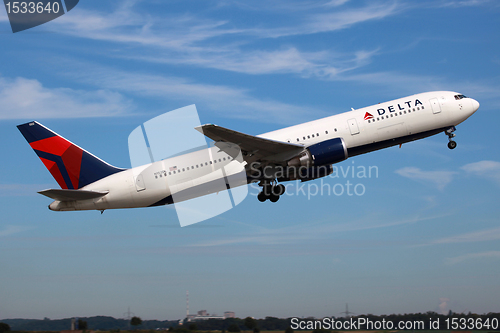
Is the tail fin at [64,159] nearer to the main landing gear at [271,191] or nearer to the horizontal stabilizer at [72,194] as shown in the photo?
the horizontal stabilizer at [72,194]

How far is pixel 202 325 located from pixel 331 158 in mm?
16167

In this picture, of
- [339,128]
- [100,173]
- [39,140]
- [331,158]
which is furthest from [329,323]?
[39,140]

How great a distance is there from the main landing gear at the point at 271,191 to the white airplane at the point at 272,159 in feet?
3.89

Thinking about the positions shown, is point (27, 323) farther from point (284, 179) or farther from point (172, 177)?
point (284, 179)

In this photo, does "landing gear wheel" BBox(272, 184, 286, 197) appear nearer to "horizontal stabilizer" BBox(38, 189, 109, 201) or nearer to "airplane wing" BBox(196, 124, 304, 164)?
"airplane wing" BBox(196, 124, 304, 164)

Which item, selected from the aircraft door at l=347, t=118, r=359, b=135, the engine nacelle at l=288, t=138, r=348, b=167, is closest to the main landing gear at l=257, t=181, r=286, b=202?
the engine nacelle at l=288, t=138, r=348, b=167

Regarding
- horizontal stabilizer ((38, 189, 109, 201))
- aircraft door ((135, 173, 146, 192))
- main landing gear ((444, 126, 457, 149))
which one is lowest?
horizontal stabilizer ((38, 189, 109, 201))

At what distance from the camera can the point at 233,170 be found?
123 feet

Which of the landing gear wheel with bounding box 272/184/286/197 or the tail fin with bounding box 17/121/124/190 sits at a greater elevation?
the tail fin with bounding box 17/121/124/190

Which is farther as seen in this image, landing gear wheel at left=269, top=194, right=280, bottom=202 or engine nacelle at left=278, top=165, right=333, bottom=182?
landing gear wheel at left=269, top=194, right=280, bottom=202

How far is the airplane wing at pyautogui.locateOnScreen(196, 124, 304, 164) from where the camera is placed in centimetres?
3291

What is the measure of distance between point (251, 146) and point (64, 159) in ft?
54.2

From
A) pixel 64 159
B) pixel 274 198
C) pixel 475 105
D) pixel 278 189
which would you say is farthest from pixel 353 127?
pixel 64 159

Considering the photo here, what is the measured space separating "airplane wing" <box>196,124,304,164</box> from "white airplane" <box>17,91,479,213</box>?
0.08 metres
